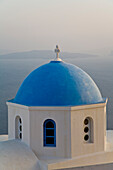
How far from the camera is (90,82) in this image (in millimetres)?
16172

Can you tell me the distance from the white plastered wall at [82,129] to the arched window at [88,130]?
0.13 m

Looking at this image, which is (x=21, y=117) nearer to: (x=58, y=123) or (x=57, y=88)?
(x=58, y=123)

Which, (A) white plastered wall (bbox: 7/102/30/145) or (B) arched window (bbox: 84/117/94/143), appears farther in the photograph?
(B) arched window (bbox: 84/117/94/143)

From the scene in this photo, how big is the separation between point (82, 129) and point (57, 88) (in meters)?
2.01

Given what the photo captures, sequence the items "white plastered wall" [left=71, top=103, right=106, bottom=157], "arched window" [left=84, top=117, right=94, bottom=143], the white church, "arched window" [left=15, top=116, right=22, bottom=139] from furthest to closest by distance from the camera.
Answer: "arched window" [left=15, top=116, right=22, bottom=139] → "arched window" [left=84, top=117, right=94, bottom=143] → "white plastered wall" [left=71, top=103, right=106, bottom=157] → the white church

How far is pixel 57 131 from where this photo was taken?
15.1 metres

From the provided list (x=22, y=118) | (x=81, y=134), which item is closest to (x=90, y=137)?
(x=81, y=134)

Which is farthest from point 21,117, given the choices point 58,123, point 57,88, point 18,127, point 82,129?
point 82,129

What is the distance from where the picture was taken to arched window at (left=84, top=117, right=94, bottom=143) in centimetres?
1562

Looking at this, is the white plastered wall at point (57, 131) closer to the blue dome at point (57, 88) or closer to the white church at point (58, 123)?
the white church at point (58, 123)

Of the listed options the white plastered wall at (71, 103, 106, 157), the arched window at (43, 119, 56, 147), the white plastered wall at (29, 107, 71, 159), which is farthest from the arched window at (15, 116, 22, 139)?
the white plastered wall at (71, 103, 106, 157)

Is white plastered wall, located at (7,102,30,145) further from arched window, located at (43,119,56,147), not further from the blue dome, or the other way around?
arched window, located at (43,119,56,147)

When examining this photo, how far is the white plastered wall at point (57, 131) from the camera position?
49.1ft

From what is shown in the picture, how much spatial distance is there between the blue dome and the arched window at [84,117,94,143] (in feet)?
2.62
